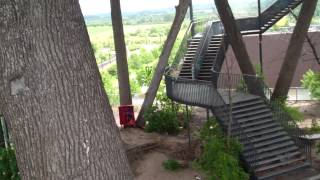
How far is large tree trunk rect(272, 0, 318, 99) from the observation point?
74.4 ft

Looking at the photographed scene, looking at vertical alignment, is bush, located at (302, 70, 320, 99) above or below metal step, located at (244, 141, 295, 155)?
above

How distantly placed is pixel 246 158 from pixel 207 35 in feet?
28.2

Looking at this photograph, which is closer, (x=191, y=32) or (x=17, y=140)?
(x=17, y=140)

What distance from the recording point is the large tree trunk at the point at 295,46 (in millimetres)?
22688

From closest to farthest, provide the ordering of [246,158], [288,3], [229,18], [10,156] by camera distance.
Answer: [10,156]
[246,158]
[229,18]
[288,3]

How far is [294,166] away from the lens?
1758cm

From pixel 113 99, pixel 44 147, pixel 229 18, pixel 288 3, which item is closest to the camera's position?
pixel 44 147

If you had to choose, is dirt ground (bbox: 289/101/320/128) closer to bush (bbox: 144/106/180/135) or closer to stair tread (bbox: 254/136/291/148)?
stair tread (bbox: 254/136/291/148)

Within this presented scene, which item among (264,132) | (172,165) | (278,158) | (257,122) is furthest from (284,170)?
(172,165)

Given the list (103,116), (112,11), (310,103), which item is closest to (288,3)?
(310,103)

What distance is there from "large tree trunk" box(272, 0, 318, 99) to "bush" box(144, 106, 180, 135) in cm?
495

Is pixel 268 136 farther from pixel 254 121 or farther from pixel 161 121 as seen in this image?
pixel 161 121

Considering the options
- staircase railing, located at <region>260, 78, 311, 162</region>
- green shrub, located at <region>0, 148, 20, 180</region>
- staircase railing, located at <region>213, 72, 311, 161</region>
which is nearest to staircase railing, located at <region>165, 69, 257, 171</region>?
staircase railing, located at <region>213, 72, 311, 161</region>

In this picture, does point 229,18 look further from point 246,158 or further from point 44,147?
point 44,147
